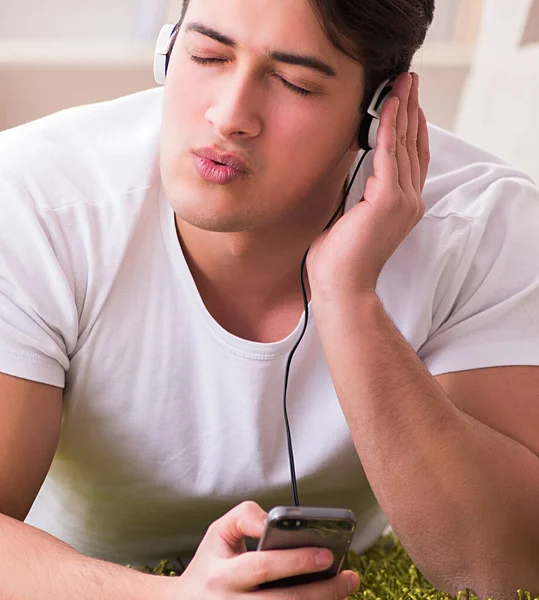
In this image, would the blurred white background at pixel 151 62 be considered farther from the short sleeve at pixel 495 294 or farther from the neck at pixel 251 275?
the neck at pixel 251 275

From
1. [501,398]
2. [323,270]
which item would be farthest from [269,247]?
[501,398]

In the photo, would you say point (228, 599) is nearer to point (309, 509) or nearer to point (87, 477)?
point (309, 509)

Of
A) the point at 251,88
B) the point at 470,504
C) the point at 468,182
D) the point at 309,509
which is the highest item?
the point at 251,88

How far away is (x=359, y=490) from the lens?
5.70 feet

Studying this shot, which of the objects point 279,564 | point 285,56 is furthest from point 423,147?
point 279,564

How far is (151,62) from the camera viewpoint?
3.02 meters

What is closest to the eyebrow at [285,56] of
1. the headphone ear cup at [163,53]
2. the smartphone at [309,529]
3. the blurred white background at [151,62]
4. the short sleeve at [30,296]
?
the headphone ear cup at [163,53]

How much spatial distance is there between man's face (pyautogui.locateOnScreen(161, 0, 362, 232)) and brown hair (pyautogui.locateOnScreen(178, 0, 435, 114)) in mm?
16

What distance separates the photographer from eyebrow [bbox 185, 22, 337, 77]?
4.54ft

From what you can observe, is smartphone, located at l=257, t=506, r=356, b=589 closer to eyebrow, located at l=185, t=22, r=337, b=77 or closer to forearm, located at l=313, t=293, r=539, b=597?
forearm, located at l=313, t=293, r=539, b=597

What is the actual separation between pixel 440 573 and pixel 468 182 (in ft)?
2.12

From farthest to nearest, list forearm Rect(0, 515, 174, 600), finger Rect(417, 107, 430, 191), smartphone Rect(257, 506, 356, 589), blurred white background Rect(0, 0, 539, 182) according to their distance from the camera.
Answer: blurred white background Rect(0, 0, 539, 182), finger Rect(417, 107, 430, 191), forearm Rect(0, 515, 174, 600), smartphone Rect(257, 506, 356, 589)

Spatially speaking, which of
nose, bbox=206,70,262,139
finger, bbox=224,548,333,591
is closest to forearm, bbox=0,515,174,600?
finger, bbox=224,548,333,591

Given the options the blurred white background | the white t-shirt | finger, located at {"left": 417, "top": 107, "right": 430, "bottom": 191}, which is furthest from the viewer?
the blurred white background
